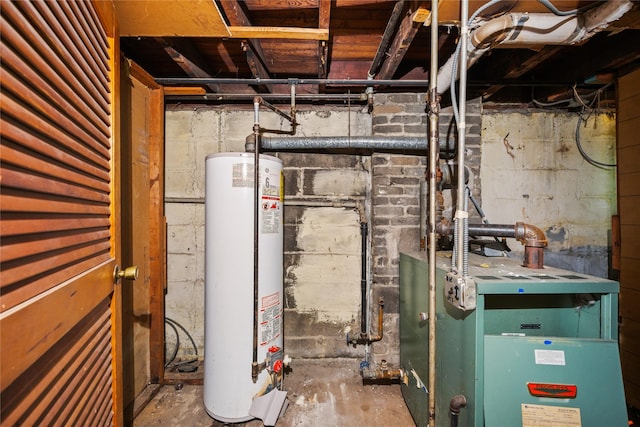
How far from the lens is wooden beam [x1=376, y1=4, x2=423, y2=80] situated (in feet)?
4.17

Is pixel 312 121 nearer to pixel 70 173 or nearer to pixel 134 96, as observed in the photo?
pixel 134 96

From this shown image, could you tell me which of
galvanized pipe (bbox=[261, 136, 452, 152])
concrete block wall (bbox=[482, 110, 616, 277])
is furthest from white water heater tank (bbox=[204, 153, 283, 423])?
concrete block wall (bbox=[482, 110, 616, 277])

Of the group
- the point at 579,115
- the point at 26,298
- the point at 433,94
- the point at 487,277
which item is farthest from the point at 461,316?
the point at 579,115

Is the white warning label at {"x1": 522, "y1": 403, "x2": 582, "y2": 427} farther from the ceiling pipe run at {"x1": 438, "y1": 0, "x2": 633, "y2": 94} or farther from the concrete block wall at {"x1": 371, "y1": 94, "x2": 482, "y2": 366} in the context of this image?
the ceiling pipe run at {"x1": 438, "y1": 0, "x2": 633, "y2": 94}

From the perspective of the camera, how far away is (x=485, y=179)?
2.14 m

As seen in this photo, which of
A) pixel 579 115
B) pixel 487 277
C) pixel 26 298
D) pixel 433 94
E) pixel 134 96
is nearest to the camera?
pixel 26 298

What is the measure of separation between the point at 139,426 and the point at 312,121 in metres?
2.38

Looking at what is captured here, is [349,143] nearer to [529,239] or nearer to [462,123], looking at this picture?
[462,123]

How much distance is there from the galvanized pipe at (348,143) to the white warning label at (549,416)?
1521 millimetres

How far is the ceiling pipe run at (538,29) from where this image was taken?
1141 millimetres

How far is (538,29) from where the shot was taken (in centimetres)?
119

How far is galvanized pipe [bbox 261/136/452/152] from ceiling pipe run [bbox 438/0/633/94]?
0.72 m

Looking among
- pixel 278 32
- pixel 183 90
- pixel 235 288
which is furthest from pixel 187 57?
pixel 235 288

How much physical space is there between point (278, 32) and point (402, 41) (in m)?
0.67
